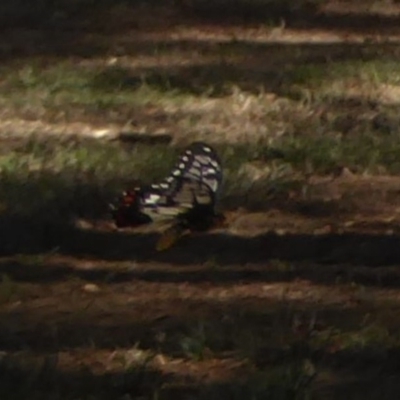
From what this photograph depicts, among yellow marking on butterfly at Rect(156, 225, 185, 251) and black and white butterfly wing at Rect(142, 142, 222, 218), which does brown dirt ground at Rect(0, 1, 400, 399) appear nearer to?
yellow marking on butterfly at Rect(156, 225, 185, 251)

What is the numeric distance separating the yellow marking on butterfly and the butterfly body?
0.04 metres

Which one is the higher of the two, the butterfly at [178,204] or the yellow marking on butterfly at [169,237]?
the butterfly at [178,204]

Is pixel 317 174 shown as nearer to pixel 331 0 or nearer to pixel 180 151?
pixel 180 151

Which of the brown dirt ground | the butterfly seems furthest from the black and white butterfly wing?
the brown dirt ground

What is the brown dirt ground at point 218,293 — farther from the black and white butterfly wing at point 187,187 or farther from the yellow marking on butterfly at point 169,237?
the black and white butterfly wing at point 187,187

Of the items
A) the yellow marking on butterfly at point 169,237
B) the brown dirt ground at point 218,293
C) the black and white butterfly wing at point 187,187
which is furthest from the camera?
the black and white butterfly wing at point 187,187

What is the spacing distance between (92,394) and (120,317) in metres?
0.68

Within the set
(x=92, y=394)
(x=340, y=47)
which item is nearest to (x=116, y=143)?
→ (x=340, y=47)

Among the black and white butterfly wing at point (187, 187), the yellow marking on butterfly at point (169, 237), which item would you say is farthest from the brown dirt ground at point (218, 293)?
the black and white butterfly wing at point (187, 187)

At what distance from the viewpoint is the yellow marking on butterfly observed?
6.39 m

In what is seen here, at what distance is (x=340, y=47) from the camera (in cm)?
991

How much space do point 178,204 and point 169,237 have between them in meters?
0.15

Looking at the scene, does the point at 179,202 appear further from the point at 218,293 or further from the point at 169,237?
the point at 218,293

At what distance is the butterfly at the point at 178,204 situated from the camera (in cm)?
649
